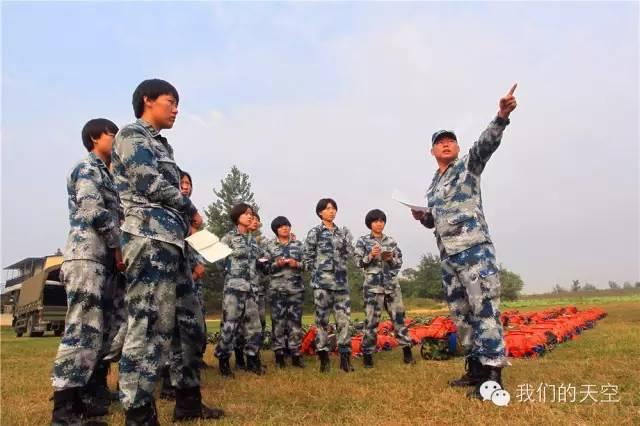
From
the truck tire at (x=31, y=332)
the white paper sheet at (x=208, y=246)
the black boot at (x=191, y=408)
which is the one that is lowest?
the truck tire at (x=31, y=332)

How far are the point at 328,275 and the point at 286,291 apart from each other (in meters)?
0.94

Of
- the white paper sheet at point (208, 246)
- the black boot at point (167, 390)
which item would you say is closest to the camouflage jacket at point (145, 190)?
the white paper sheet at point (208, 246)

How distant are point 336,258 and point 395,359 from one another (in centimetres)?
175

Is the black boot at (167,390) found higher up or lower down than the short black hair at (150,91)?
lower down

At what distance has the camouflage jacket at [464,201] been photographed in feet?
13.0

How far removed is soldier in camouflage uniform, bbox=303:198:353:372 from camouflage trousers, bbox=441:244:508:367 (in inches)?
85.0

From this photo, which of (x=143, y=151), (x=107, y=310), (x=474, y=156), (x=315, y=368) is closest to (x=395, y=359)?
(x=315, y=368)

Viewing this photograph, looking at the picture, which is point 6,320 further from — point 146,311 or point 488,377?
point 488,377

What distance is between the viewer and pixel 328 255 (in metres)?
6.45

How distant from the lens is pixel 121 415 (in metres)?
3.65

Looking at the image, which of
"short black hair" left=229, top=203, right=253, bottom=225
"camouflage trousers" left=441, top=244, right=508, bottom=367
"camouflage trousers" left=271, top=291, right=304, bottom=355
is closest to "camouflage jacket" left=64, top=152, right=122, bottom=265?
"short black hair" left=229, top=203, right=253, bottom=225

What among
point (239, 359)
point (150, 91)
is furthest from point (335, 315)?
point (150, 91)

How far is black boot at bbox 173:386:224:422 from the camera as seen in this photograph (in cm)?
326

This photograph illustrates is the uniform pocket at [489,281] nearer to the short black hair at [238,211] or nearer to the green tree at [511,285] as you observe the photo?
the short black hair at [238,211]
